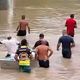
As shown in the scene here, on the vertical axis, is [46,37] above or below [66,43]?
above

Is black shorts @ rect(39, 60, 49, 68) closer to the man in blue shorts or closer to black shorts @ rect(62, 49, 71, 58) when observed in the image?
the man in blue shorts

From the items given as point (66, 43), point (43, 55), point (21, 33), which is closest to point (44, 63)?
point (43, 55)

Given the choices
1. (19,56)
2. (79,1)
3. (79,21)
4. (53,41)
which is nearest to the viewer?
(19,56)

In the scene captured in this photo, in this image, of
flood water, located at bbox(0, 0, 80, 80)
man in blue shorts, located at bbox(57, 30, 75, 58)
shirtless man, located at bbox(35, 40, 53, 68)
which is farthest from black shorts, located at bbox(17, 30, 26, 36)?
shirtless man, located at bbox(35, 40, 53, 68)

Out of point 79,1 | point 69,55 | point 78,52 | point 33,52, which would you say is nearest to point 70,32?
point 78,52

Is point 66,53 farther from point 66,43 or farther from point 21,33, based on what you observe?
point 21,33

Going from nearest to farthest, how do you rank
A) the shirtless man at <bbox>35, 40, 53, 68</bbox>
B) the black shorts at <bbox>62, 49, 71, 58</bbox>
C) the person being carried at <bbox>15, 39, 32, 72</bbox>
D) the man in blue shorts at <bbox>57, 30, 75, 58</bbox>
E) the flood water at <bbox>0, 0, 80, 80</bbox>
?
the flood water at <bbox>0, 0, 80, 80</bbox>, the person being carried at <bbox>15, 39, 32, 72</bbox>, the shirtless man at <bbox>35, 40, 53, 68</bbox>, the man in blue shorts at <bbox>57, 30, 75, 58</bbox>, the black shorts at <bbox>62, 49, 71, 58</bbox>

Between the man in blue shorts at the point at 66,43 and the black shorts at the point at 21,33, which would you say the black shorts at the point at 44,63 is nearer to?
the man in blue shorts at the point at 66,43

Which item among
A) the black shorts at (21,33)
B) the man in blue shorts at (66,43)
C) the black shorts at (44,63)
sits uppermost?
the black shorts at (21,33)

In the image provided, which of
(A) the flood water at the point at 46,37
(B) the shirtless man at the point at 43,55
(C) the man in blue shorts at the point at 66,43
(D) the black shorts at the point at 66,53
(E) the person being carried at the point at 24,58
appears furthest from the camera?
(D) the black shorts at the point at 66,53

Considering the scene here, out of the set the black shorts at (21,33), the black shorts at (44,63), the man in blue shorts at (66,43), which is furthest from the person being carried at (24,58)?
the black shorts at (21,33)

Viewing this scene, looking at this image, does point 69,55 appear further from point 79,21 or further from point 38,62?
point 79,21

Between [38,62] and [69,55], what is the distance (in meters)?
1.86

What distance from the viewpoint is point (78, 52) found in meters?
18.2
